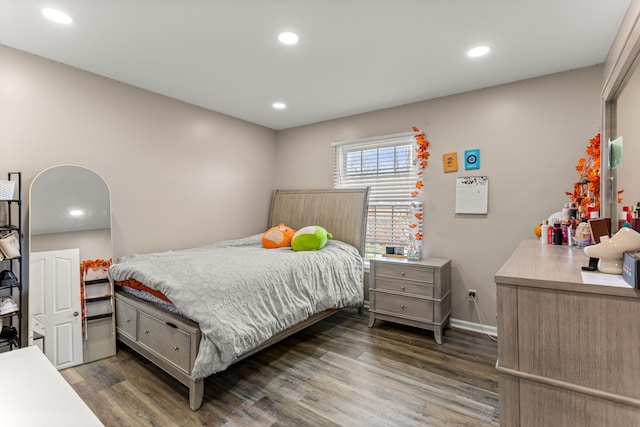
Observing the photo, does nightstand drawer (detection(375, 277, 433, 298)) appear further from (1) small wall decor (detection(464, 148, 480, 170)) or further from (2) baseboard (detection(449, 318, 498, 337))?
(1) small wall decor (detection(464, 148, 480, 170))

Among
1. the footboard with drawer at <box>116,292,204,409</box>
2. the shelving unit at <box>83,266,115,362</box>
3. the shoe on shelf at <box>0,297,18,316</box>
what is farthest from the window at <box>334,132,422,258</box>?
the shoe on shelf at <box>0,297,18,316</box>

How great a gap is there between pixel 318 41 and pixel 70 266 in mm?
2692

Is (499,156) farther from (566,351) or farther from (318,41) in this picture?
(566,351)

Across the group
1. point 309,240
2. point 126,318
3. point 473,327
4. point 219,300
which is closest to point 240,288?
point 219,300

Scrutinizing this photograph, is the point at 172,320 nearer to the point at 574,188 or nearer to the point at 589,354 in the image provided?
the point at 589,354

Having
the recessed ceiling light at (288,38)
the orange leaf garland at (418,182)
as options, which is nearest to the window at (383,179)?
the orange leaf garland at (418,182)

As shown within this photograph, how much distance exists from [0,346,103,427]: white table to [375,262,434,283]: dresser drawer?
2.76 metres

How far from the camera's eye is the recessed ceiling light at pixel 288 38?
215 cm

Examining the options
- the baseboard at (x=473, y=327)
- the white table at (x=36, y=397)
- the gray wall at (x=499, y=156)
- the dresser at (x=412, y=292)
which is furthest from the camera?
the baseboard at (x=473, y=327)

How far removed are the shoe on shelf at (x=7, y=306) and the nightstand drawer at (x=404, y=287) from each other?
299cm

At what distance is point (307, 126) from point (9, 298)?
3556 mm

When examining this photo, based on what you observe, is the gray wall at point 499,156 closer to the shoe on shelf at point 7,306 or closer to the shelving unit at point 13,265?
the shelving unit at point 13,265

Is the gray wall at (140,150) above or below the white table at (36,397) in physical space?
above

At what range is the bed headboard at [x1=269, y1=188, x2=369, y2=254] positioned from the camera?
3.79m
